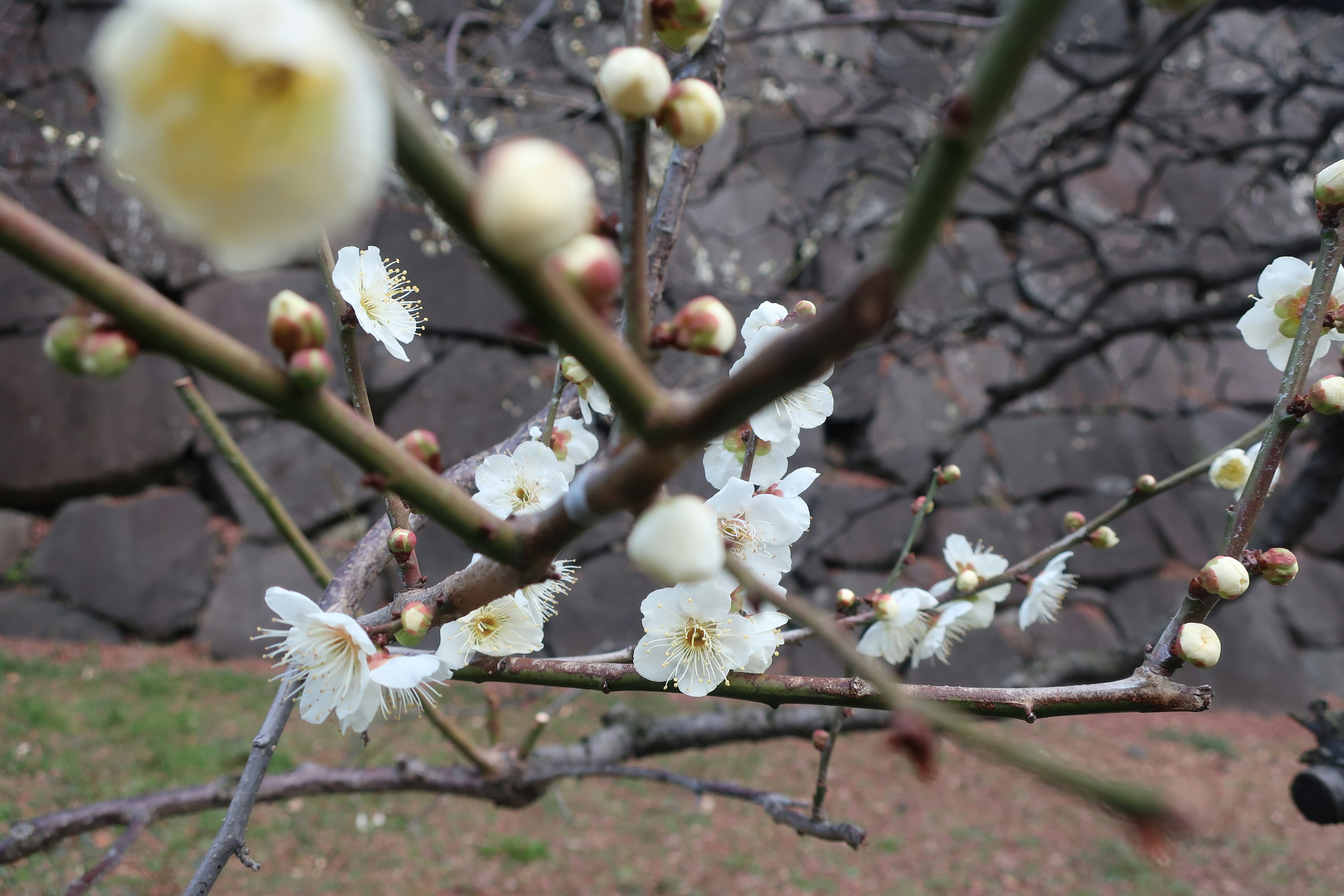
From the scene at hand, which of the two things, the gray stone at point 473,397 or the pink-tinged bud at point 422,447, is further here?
the gray stone at point 473,397

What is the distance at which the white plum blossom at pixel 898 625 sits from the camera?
25.8 inches

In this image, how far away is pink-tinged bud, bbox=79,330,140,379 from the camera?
0.67 ft

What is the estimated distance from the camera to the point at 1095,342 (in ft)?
7.91

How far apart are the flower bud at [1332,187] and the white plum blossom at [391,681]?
0.64 m

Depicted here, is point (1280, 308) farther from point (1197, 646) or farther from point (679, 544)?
point (679, 544)

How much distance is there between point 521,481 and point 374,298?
205 mm

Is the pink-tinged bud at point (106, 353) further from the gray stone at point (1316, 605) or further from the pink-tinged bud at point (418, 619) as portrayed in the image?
the gray stone at point (1316, 605)

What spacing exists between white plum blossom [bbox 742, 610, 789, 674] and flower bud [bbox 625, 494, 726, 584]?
0.28 m

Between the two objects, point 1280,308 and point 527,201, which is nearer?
point 527,201

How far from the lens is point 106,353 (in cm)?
20

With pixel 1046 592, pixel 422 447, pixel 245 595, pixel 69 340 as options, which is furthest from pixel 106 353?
pixel 245 595

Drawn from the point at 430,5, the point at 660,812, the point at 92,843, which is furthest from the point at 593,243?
the point at 430,5

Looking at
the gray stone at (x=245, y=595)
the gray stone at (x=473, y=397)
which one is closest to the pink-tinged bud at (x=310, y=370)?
the gray stone at (x=473, y=397)

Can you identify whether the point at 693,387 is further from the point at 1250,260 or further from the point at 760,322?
the point at 760,322
